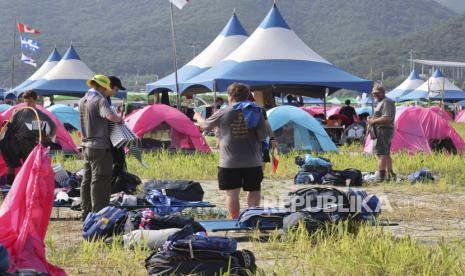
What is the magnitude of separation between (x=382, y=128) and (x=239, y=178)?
4597 mm

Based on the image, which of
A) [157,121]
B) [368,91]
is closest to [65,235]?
[157,121]

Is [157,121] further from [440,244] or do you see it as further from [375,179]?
[440,244]

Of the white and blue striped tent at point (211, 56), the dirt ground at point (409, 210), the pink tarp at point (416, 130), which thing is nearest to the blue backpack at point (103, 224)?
the dirt ground at point (409, 210)

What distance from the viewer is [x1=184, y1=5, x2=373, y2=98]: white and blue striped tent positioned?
1831 cm

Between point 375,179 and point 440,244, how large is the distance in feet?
20.5

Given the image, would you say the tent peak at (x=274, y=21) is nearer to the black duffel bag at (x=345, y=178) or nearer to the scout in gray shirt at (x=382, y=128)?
the scout in gray shirt at (x=382, y=128)

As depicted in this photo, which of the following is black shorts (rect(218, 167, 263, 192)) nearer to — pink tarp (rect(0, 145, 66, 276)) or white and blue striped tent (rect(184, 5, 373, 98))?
pink tarp (rect(0, 145, 66, 276))

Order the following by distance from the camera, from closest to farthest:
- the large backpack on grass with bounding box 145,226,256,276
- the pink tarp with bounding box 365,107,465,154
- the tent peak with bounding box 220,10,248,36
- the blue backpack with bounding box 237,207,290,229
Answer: the large backpack on grass with bounding box 145,226,256,276 → the blue backpack with bounding box 237,207,290,229 → the pink tarp with bounding box 365,107,465,154 → the tent peak with bounding box 220,10,248,36

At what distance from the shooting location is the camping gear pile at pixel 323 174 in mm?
11273

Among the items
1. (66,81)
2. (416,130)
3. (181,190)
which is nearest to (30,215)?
(181,190)

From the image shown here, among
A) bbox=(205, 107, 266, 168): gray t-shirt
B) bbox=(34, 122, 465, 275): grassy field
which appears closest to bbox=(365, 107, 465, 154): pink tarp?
bbox=(34, 122, 465, 275): grassy field

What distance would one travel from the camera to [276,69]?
62.3 feet

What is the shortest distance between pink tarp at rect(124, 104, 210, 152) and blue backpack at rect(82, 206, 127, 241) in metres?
8.29

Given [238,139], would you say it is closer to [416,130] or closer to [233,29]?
[416,130]
